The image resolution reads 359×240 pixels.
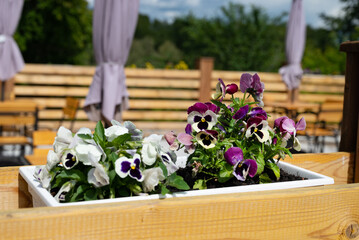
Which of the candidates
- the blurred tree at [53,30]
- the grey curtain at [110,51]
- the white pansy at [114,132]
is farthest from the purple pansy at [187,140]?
the blurred tree at [53,30]

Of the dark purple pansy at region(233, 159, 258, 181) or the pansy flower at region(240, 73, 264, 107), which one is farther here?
the pansy flower at region(240, 73, 264, 107)

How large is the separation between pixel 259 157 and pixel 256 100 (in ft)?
0.56

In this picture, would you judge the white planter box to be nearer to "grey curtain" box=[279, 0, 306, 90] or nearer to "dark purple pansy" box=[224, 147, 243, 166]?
"dark purple pansy" box=[224, 147, 243, 166]

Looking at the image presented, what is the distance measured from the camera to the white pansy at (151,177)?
97 cm

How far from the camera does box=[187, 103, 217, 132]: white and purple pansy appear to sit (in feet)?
3.76

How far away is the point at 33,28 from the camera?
20.7 m

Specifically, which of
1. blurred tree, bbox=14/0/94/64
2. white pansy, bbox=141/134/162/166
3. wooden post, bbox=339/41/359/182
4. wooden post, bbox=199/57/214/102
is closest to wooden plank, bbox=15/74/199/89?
wooden post, bbox=199/57/214/102

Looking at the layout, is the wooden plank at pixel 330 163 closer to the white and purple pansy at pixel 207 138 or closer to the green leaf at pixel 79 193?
the white and purple pansy at pixel 207 138

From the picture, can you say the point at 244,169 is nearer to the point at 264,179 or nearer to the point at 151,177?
the point at 264,179

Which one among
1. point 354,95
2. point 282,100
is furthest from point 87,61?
point 354,95

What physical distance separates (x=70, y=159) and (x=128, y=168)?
0.47ft

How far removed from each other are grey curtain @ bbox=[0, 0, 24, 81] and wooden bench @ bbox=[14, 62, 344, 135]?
2.09 meters

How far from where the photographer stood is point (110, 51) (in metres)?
4.07

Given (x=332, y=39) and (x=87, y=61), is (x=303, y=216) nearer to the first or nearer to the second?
(x=87, y=61)
